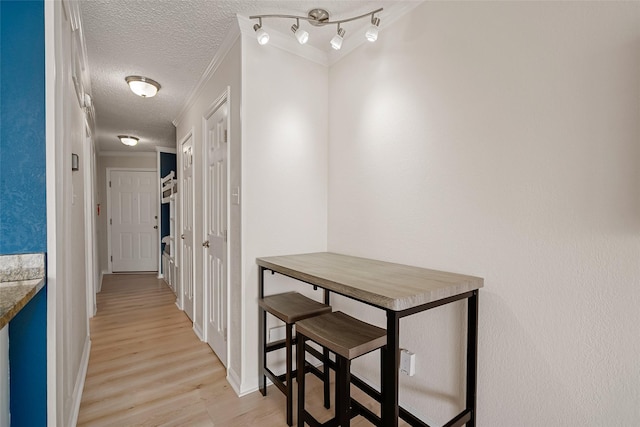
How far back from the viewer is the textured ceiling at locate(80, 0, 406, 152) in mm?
1727

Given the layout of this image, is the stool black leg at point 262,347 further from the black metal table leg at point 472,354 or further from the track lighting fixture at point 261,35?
the track lighting fixture at point 261,35

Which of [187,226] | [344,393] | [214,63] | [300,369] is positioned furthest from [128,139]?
[344,393]

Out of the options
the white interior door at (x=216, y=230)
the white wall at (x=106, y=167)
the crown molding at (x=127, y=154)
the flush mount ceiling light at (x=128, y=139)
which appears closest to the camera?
the white interior door at (x=216, y=230)

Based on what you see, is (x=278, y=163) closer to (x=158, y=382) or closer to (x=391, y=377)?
(x=391, y=377)

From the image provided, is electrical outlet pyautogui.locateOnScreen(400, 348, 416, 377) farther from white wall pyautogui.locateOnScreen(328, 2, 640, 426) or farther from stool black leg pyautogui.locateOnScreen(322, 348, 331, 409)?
stool black leg pyautogui.locateOnScreen(322, 348, 331, 409)

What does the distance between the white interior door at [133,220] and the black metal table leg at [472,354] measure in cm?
594

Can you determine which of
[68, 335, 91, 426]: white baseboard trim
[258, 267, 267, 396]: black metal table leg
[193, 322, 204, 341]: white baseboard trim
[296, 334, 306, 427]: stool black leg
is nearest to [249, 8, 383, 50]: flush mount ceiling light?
[258, 267, 267, 396]: black metal table leg

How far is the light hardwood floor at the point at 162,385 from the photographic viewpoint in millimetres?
1735

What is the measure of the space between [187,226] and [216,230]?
3.52 feet

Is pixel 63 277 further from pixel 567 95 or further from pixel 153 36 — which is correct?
pixel 567 95

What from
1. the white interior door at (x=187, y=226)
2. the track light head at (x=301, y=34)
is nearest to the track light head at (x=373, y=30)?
the track light head at (x=301, y=34)

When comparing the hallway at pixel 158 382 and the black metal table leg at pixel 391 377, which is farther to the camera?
the hallway at pixel 158 382

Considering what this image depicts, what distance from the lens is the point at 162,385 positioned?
2.05m

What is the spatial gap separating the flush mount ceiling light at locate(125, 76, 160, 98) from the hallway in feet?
7.33
